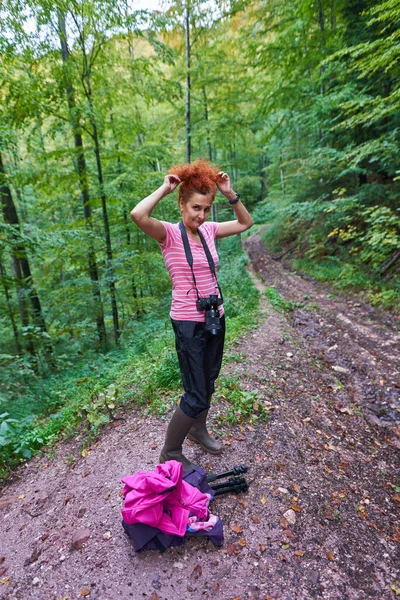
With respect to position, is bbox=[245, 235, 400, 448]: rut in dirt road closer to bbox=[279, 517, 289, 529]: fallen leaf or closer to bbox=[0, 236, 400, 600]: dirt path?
bbox=[0, 236, 400, 600]: dirt path

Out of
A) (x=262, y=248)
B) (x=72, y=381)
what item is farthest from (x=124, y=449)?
(x=262, y=248)

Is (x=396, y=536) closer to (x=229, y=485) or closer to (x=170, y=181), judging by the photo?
(x=229, y=485)

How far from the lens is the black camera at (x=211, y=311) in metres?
2.32

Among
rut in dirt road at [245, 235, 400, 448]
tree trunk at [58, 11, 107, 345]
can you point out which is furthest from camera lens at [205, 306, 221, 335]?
tree trunk at [58, 11, 107, 345]

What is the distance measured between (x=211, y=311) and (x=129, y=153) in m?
6.59

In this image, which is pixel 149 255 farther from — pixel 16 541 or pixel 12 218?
pixel 16 541

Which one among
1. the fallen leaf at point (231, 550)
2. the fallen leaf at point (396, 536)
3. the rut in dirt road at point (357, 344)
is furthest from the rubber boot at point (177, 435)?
the rut in dirt road at point (357, 344)

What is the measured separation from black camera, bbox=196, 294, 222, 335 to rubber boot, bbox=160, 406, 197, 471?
0.79 meters

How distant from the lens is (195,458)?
3.11 metres

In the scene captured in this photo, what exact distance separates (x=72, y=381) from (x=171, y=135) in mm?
10632

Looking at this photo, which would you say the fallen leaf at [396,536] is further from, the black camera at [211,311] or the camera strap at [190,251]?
the camera strap at [190,251]

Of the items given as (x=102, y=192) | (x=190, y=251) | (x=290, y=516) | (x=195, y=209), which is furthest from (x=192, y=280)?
(x=102, y=192)

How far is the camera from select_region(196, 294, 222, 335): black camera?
2.32m

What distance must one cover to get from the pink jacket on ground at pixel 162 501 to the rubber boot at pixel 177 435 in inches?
13.2
